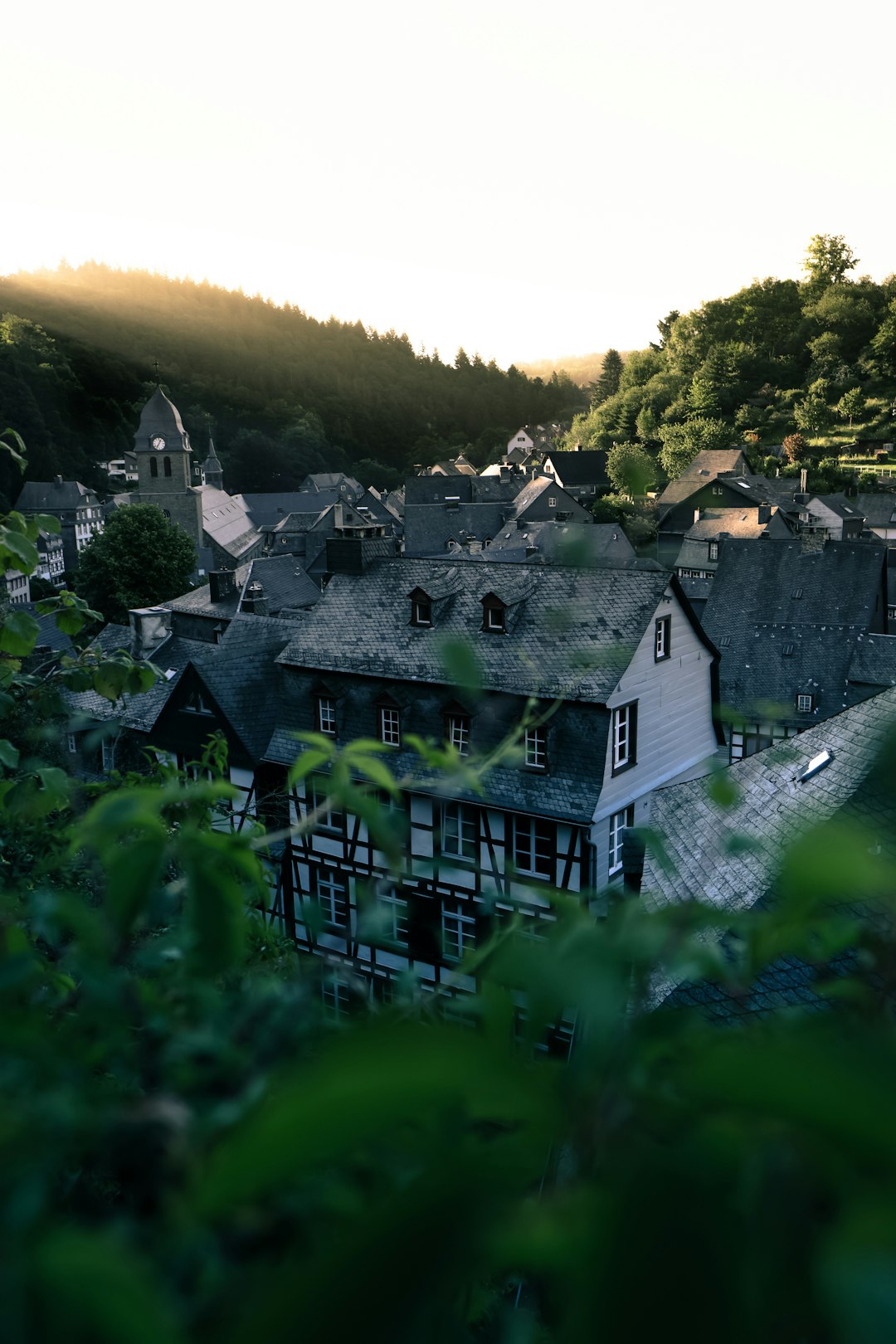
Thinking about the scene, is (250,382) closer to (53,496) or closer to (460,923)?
(53,496)

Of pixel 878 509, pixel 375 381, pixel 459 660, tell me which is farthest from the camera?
pixel 375 381

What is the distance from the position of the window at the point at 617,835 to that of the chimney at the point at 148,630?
14.3m

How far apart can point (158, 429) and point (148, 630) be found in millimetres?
62927

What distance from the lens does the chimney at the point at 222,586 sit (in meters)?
37.3

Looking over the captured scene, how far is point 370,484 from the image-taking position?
143750 mm

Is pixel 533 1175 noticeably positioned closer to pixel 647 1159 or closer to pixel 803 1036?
pixel 647 1159

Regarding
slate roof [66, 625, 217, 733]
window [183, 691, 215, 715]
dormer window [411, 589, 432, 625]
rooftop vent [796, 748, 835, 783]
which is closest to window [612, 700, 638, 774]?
dormer window [411, 589, 432, 625]

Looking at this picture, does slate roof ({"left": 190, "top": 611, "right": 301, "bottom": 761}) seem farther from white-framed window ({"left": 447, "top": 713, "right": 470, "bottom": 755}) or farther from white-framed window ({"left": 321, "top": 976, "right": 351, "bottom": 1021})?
white-framed window ({"left": 321, "top": 976, "right": 351, "bottom": 1021})

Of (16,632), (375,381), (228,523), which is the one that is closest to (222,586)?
(16,632)

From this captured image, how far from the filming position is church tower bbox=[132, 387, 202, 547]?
274 ft

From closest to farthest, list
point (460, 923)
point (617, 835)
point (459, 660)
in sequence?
point (459, 660) < point (460, 923) < point (617, 835)

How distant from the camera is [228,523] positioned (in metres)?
93.9

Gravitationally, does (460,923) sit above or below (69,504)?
below

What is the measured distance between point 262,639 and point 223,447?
427ft
